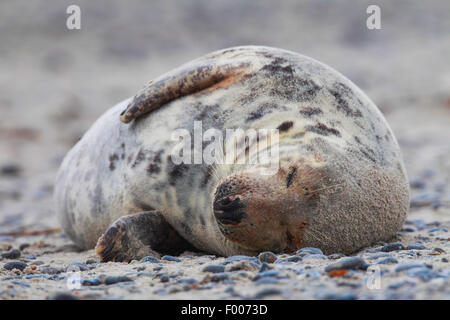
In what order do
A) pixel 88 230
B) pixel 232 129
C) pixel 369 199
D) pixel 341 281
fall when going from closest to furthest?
pixel 341 281, pixel 369 199, pixel 232 129, pixel 88 230

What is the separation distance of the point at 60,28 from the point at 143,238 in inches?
484

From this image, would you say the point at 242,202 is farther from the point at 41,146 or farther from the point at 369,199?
the point at 41,146

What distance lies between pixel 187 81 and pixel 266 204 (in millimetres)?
1190

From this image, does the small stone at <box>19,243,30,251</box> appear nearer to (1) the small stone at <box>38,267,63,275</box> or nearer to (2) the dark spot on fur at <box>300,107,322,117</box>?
(1) the small stone at <box>38,267,63,275</box>

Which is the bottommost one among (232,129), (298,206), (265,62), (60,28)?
(298,206)

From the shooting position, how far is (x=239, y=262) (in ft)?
9.36

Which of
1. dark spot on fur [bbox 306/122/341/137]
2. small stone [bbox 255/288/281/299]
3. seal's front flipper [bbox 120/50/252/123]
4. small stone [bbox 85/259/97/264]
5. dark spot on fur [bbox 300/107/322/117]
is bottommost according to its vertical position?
small stone [bbox 85/259/97/264]

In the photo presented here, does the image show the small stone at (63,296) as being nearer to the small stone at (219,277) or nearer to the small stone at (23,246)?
the small stone at (219,277)

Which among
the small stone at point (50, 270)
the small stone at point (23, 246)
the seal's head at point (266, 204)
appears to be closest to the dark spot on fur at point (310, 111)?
the seal's head at point (266, 204)

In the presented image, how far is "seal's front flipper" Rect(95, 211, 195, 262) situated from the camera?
11.7ft

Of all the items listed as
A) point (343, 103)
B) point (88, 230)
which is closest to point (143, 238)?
point (88, 230)

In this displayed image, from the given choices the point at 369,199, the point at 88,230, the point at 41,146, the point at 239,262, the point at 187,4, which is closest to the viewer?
the point at 239,262

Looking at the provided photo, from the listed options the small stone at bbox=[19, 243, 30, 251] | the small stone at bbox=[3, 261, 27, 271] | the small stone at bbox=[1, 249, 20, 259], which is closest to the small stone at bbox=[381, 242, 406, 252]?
the small stone at bbox=[3, 261, 27, 271]

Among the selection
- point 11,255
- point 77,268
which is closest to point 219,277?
point 77,268
